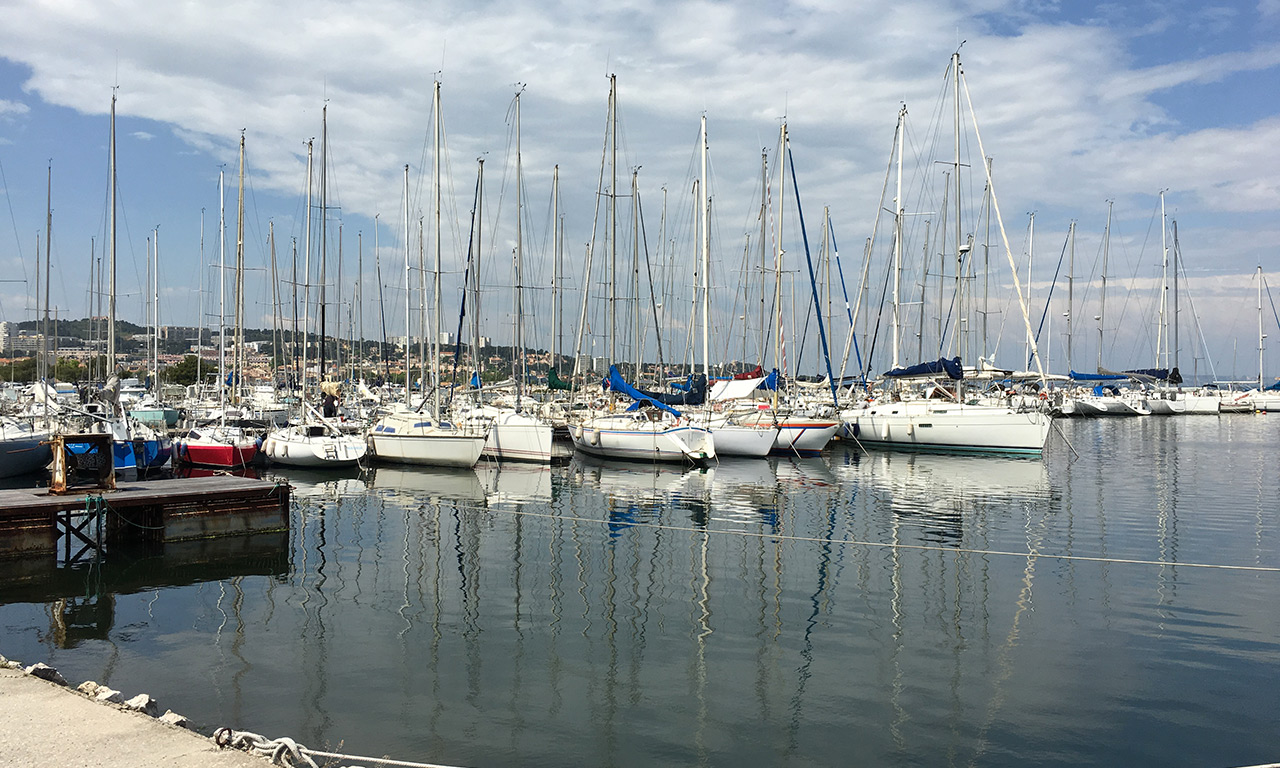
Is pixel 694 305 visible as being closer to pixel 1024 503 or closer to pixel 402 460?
pixel 402 460

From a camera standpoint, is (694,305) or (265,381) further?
(265,381)

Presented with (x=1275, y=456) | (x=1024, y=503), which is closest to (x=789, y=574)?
(x=1024, y=503)

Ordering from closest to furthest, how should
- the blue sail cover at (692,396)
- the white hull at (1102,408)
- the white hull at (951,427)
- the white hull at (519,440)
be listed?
the white hull at (519,440) < the white hull at (951,427) < the blue sail cover at (692,396) < the white hull at (1102,408)

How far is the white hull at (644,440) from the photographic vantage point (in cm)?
3419

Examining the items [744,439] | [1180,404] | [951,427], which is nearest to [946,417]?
[951,427]

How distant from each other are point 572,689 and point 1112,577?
34.9 feet

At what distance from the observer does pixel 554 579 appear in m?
15.2

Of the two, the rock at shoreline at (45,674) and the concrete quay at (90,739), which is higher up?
the concrete quay at (90,739)

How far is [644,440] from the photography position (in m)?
35.2

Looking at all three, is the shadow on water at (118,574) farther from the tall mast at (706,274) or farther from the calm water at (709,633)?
the tall mast at (706,274)

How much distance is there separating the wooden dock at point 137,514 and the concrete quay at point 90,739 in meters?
9.86

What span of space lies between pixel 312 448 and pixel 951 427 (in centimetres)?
2748

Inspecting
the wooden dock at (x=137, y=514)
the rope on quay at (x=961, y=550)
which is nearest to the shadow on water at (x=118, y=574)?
the wooden dock at (x=137, y=514)

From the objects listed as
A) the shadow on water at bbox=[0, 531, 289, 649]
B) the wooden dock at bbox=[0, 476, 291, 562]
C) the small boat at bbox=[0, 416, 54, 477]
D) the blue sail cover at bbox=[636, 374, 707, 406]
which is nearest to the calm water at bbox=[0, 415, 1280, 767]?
the shadow on water at bbox=[0, 531, 289, 649]
